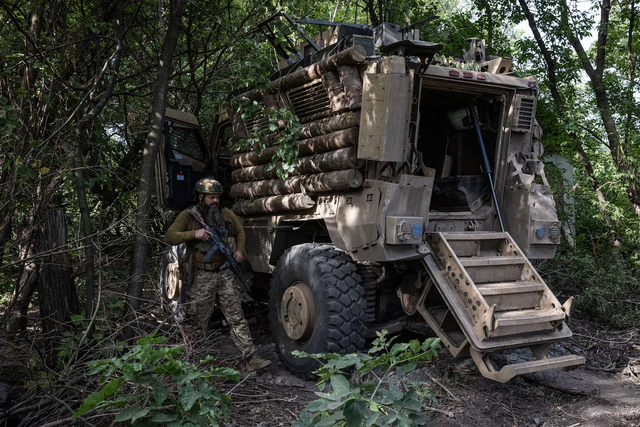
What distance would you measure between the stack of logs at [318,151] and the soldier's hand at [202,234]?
35.5 inches

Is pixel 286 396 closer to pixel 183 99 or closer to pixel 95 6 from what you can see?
pixel 95 6

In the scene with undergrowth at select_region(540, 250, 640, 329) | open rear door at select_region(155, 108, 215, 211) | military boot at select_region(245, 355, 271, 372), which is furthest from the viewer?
open rear door at select_region(155, 108, 215, 211)

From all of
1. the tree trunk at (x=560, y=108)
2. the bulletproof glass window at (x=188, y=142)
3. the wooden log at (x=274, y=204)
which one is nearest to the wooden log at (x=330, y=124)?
the wooden log at (x=274, y=204)

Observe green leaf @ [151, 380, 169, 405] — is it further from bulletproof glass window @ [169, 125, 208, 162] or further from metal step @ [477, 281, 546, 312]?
bulletproof glass window @ [169, 125, 208, 162]

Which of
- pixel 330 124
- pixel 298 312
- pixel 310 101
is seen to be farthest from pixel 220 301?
pixel 310 101

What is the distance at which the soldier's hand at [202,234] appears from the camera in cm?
519

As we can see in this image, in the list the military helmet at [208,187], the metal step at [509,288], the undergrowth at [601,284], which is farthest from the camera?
the undergrowth at [601,284]

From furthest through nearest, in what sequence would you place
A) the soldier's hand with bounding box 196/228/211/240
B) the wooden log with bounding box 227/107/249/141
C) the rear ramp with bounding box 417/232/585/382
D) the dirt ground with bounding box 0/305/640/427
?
the wooden log with bounding box 227/107/249/141 → the soldier's hand with bounding box 196/228/211/240 → the rear ramp with bounding box 417/232/585/382 → the dirt ground with bounding box 0/305/640/427

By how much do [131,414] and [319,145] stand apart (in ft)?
10.3

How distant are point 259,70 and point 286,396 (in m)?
2.78

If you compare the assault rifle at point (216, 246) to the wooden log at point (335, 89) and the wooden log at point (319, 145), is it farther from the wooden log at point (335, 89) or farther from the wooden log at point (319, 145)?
the wooden log at point (335, 89)

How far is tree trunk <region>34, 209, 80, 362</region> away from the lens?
4.49 meters

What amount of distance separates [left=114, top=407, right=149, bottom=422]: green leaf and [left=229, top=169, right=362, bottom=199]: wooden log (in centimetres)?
263

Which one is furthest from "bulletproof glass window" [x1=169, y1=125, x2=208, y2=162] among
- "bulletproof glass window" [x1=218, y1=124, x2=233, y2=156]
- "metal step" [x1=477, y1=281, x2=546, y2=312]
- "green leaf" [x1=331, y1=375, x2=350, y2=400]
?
"green leaf" [x1=331, y1=375, x2=350, y2=400]
